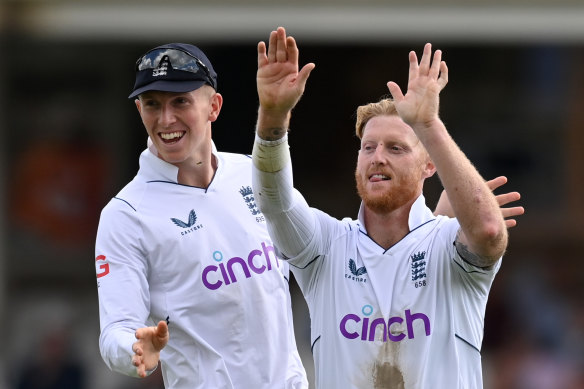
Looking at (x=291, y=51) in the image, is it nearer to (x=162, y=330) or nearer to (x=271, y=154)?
(x=271, y=154)

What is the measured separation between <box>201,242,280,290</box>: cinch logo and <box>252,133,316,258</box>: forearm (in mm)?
430

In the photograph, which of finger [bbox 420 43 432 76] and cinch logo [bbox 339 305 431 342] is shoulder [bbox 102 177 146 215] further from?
finger [bbox 420 43 432 76]

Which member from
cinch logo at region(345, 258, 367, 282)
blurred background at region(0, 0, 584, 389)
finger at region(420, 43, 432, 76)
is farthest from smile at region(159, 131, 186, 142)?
blurred background at region(0, 0, 584, 389)

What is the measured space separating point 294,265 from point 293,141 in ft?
34.1

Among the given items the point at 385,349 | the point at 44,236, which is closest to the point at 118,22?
the point at 44,236

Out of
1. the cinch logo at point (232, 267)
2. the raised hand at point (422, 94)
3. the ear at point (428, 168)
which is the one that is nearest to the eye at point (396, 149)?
the ear at point (428, 168)

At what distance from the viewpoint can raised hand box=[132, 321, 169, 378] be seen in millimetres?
4352

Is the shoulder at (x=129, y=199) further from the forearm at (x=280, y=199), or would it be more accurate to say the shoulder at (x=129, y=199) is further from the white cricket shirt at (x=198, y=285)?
the forearm at (x=280, y=199)

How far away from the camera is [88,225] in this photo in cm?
1439

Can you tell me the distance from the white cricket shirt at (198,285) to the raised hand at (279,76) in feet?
2.83

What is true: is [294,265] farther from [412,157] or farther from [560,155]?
[560,155]

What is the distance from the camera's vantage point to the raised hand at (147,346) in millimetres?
4352

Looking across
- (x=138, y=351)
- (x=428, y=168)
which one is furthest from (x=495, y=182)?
(x=138, y=351)

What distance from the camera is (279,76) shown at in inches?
171
